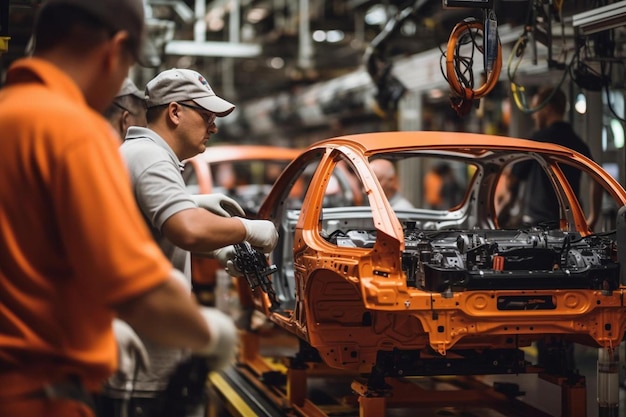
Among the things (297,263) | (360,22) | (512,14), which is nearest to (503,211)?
(512,14)

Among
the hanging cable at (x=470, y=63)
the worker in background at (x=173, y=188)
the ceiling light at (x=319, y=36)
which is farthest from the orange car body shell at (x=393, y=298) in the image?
the ceiling light at (x=319, y=36)

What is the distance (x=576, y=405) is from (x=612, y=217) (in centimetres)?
450

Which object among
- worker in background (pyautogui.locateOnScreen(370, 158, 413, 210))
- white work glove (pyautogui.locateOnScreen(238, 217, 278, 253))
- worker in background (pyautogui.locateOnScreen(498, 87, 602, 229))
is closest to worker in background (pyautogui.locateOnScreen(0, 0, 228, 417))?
white work glove (pyautogui.locateOnScreen(238, 217, 278, 253))

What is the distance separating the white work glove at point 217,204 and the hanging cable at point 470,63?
1584mm

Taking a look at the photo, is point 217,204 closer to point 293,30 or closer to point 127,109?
point 127,109

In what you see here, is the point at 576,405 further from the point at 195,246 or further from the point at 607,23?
the point at 195,246

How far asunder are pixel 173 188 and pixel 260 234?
0.89 m

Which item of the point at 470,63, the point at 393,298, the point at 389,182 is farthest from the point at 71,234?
the point at 389,182

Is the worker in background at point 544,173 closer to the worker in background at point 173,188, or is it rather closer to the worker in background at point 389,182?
the worker in background at point 389,182

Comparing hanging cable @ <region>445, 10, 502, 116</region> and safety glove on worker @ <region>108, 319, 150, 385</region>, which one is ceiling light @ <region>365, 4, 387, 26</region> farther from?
safety glove on worker @ <region>108, 319, 150, 385</region>

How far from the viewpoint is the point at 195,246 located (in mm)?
3580

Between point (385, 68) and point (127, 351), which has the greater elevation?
point (385, 68)

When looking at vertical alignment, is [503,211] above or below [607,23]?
below

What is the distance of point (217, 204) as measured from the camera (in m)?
4.96
